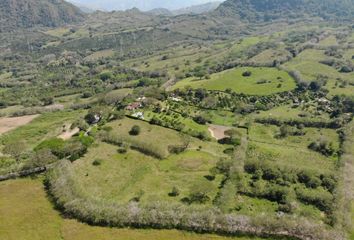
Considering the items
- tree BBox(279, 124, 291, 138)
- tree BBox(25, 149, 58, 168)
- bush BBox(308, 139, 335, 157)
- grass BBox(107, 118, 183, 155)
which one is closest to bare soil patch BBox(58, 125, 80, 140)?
grass BBox(107, 118, 183, 155)

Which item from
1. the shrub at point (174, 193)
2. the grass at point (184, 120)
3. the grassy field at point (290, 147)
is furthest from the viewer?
the grass at point (184, 120)

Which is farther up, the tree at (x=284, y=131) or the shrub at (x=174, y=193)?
the shrub at (x=174, y=193)

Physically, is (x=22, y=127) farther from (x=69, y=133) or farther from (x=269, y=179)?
(x=269, y=179)

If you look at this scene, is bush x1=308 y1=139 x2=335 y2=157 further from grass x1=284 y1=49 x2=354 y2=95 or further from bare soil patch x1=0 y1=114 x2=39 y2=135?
bare soil patch x1=0 y1=114 x2=39 y2=135

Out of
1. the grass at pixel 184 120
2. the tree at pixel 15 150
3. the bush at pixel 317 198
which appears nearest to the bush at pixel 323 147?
the bush at pixel 317 198

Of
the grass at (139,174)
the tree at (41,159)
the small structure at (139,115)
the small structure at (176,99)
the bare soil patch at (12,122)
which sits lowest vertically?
the bare soil patch at (12,122)

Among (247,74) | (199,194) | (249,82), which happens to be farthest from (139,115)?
(247,74)

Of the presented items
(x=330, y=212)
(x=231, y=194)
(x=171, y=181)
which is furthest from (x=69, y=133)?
(x=330, y=212)

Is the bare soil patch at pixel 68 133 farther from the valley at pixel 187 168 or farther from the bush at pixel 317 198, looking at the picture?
the bush at pixel 317 198
